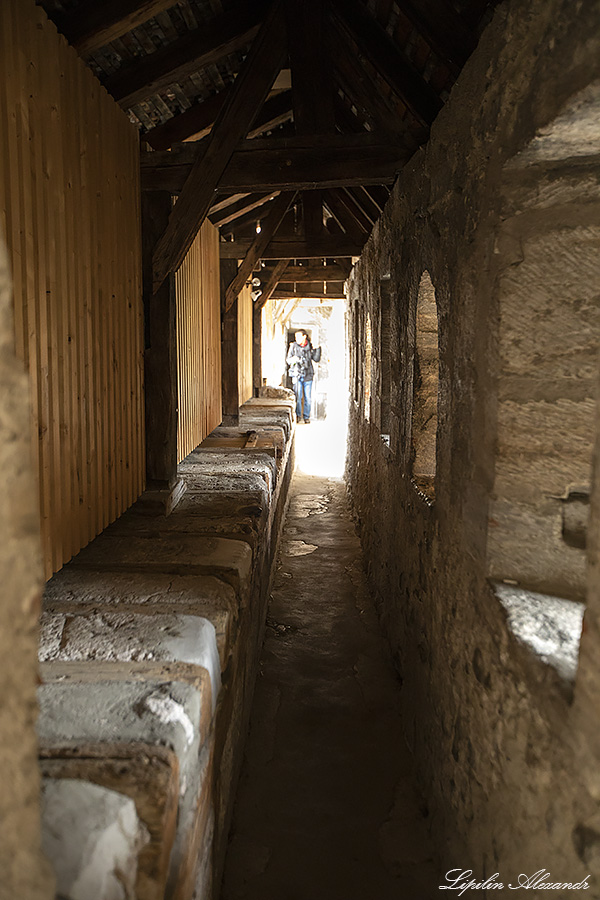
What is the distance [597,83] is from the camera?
1460mm

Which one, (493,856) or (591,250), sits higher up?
(591,250)

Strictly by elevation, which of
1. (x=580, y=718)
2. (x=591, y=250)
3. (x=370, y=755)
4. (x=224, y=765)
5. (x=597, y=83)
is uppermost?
(x=597, y=83)

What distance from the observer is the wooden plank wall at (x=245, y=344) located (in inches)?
403

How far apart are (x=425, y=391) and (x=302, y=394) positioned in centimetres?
1642

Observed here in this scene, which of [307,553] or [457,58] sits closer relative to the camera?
[457,58]

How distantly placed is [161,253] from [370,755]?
3445 millimetres

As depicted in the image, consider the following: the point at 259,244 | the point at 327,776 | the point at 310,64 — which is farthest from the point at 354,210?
the point at 327,776

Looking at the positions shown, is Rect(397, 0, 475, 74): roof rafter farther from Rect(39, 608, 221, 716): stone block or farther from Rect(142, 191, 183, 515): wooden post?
Rect(39, 608, 221, 716): stone block

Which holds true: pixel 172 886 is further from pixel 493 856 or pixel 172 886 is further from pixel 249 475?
pixel 249 475

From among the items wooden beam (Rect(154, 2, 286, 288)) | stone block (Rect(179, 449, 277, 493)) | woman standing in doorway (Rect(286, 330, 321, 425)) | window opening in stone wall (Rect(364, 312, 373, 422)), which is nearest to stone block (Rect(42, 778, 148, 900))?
wooden beam (Rect(154, 2, 286, 288))

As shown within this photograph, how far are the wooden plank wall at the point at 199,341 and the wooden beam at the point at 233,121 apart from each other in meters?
1.66

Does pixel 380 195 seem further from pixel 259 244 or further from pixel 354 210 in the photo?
pixel 259 244

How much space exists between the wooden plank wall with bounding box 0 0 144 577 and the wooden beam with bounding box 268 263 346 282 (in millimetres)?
6347

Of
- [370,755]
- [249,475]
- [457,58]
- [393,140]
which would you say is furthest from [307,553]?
[457,58]
